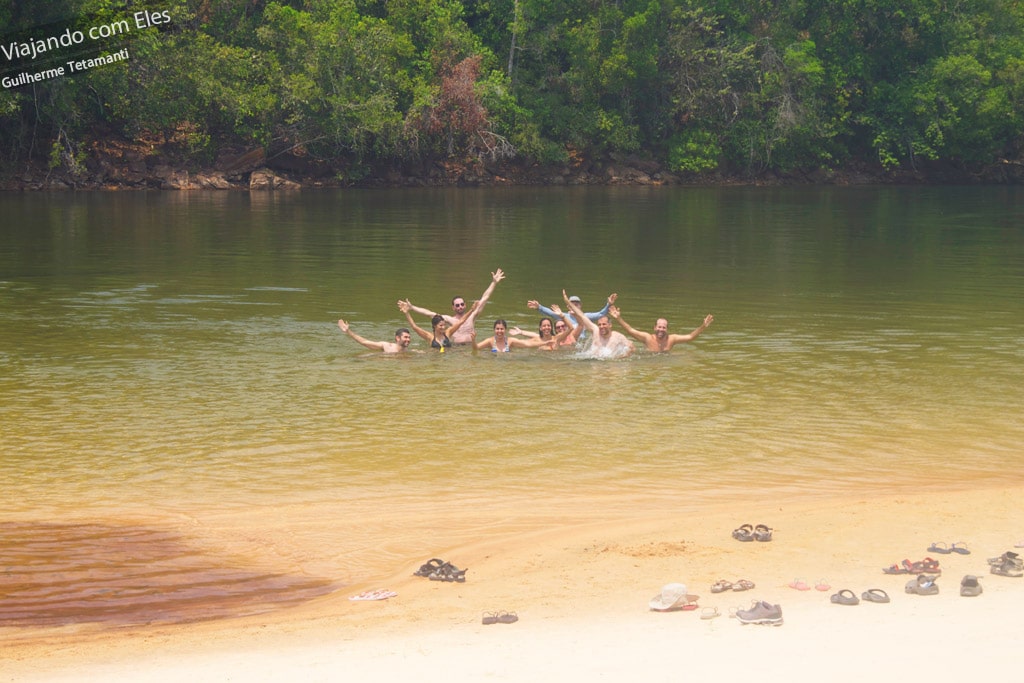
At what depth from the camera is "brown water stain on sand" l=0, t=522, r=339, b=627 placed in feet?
27.7

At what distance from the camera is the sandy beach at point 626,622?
22.5 ft

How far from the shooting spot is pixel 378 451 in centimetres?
1275

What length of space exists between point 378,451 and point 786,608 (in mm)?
5841

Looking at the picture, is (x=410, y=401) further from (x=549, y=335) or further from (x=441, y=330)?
(x=549, y=335)

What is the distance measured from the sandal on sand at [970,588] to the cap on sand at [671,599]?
171 cm

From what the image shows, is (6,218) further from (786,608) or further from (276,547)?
(786,608)

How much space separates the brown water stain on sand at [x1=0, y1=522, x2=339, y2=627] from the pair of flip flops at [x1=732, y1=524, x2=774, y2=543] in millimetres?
3037

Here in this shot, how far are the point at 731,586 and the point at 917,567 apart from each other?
4.29ft

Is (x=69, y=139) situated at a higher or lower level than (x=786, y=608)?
higher

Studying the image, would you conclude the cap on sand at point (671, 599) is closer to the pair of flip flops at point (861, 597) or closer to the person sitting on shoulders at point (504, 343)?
the pair of flip flops at point (861, 597)

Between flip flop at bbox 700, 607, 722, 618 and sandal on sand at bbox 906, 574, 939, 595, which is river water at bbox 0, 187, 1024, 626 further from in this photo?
sandal on sand at bbox 906, 574, 939, 595

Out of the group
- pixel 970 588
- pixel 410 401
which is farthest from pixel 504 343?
pixel 970 588

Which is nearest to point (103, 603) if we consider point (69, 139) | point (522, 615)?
point (522, 615)

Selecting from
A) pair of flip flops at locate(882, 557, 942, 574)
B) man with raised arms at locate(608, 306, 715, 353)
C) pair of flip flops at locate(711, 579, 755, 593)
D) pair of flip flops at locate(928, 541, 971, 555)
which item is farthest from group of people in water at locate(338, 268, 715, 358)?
pair of flip flops at locate(711, 579, 755, 593)
